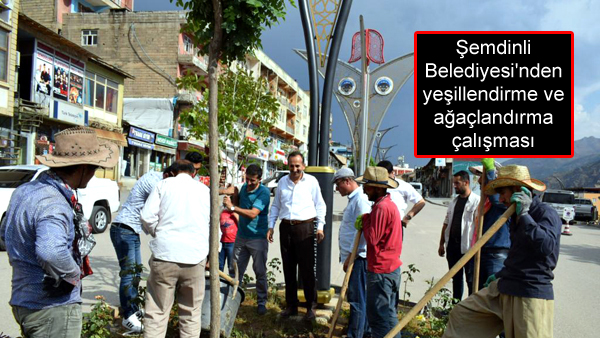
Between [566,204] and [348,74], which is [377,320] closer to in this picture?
[348,74]

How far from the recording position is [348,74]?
10086mm

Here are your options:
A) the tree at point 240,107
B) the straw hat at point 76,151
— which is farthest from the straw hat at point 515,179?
the tree at point 240,107

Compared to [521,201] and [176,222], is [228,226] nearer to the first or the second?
[176,222]

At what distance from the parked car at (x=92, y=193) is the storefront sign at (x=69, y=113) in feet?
34.6

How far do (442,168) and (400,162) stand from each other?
3906 cm

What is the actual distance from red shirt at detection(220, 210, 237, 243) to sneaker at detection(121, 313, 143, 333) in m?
1.71

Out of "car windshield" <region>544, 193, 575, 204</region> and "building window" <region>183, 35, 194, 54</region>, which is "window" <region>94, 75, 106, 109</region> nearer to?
"building window" <region>183, 35, 194, 54</region>

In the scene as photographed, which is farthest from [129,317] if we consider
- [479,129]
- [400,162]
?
[400,162]

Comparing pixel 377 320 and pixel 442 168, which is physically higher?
pixel 442 168

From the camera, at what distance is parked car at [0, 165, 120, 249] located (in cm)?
857

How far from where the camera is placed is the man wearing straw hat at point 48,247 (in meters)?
2.04

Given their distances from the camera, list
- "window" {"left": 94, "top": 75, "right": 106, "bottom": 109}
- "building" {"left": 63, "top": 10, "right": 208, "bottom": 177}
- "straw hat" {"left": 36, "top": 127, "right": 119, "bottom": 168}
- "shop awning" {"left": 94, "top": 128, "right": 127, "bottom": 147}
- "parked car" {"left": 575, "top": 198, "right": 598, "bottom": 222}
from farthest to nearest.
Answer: "building" {"left": 63, "top": 10, "right": 208, "bottom": 177} → "parked car" {"left": 575, "top": 198, "right": 598, "bottom": 222} → "window" {"left": 94, "top": 75, "right": 106, "bottom": 109} → "shop awning" {"left": 94, "top": 128, "right": 127, "bottom": 147} → "straw hat" {"left": 36, "top": 127, "right": 119, "bottom": 168}

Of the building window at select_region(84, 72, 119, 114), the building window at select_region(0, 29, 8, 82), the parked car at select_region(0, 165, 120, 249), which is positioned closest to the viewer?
the parked car at select_region(0, 165, 120, 249)

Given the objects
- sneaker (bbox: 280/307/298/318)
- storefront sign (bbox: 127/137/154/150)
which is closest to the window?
storefront sign (bbox: 127/137/154/150)
